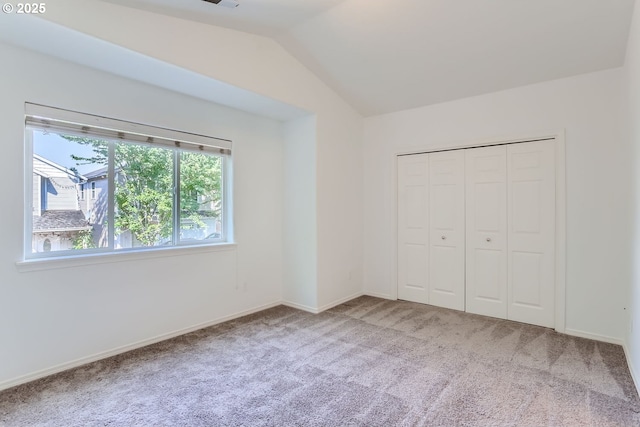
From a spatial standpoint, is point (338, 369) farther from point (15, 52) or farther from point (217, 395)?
point (15, 52)

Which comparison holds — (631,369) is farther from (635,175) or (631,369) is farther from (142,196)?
(142,196)

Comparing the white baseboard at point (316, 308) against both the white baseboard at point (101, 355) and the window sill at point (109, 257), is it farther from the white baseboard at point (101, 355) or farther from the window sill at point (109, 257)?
the window sill at point (109, 257)

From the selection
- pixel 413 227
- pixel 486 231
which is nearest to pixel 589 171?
pixel 486 231

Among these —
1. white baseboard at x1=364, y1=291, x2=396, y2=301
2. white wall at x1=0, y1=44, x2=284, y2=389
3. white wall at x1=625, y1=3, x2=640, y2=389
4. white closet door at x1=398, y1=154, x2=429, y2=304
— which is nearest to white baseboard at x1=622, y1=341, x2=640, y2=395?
white wall at x1=625, y1=3, x2=640, y2=389

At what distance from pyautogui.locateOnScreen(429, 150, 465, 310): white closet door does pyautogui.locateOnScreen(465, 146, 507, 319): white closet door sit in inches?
3.6

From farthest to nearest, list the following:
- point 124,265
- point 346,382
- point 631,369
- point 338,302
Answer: point 338,302, point 124,265, point 631,369, point 346,382

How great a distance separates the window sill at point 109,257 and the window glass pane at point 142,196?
5.9 inches

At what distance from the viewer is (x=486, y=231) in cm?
378

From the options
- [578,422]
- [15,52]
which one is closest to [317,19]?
[15,52]

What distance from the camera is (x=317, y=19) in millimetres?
3000

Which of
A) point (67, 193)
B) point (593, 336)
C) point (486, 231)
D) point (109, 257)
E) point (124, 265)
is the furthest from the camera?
point (486, 231)

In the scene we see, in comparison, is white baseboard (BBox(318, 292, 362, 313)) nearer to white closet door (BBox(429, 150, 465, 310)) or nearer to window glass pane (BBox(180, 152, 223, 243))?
white closet door (BBox(429, 150, 465, 310))

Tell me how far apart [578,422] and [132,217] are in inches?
148

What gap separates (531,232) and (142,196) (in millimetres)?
4101
